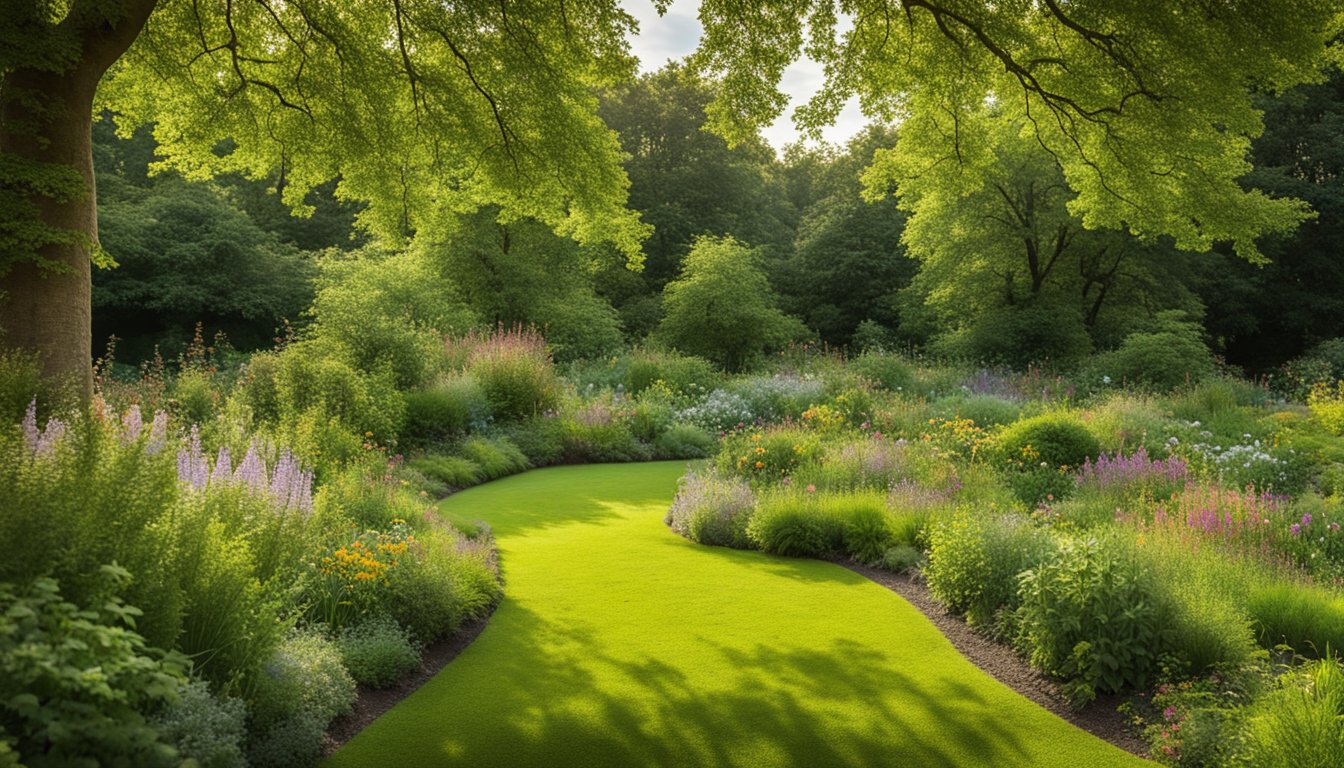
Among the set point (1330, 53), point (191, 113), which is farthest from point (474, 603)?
point (1330, 53)

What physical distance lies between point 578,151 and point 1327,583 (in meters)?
7.57

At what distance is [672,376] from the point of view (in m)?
17.9

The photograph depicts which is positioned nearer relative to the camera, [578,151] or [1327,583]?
[1327,583]

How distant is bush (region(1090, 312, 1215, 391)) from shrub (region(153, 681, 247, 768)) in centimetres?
1810

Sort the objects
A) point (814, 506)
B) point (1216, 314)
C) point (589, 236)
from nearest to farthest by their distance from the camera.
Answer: point (814, 506) < point (589, 236) < point (1216, 314)

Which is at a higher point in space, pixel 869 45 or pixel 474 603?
pixel 869 45

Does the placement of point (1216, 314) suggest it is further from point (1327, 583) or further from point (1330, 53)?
point (1327, 583)

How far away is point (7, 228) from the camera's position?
6.02 metres

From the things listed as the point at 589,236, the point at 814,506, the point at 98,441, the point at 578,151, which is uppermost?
the point at 578,151

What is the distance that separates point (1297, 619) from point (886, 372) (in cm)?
1266

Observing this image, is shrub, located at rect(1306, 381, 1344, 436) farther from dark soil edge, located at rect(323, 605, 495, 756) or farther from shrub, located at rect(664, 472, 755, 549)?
dark soil edge, located at rect(323, 605, 495, 756)

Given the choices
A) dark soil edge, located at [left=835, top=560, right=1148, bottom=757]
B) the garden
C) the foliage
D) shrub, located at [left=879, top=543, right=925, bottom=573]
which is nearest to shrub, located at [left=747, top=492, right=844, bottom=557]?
the garden

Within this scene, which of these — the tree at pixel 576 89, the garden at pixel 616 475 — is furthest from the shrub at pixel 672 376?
the tree at pixel 576 89

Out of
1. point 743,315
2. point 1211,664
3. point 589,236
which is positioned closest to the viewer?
point 1211,664
